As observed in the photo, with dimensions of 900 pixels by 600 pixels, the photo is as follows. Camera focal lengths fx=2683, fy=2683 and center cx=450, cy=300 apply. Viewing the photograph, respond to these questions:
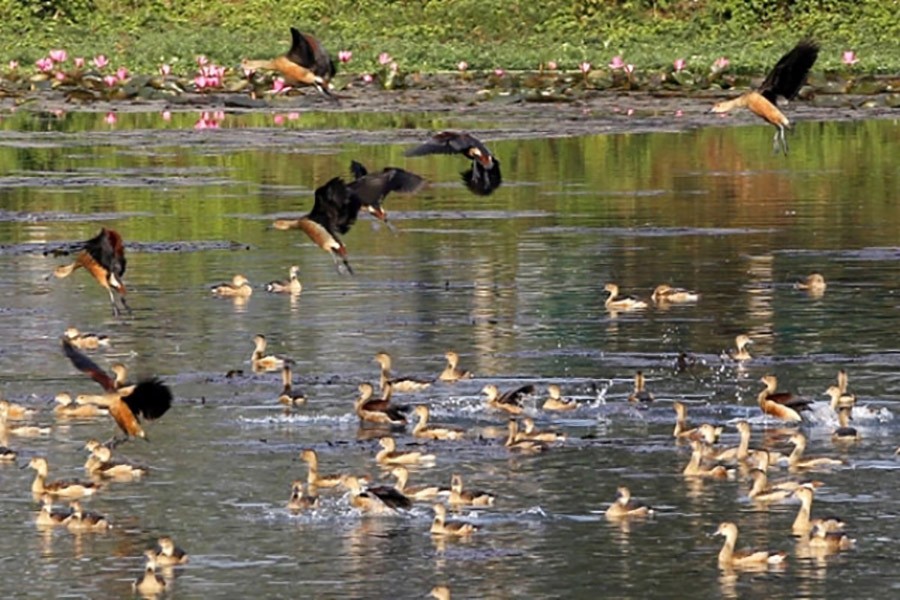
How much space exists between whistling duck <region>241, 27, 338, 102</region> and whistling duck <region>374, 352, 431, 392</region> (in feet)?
6.52

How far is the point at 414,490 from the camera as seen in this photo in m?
16.1

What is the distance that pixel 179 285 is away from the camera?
84.5ft

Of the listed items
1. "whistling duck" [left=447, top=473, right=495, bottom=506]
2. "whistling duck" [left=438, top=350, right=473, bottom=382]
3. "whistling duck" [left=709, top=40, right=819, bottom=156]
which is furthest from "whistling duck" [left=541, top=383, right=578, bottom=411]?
"whistling duck" [left=447, top=473, right=495, bottom=506]

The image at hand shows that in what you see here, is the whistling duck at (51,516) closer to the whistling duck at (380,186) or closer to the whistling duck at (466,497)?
the whistling duck at (466,497)

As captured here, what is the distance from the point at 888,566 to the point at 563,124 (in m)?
27.2

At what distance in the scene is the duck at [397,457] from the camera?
56.4ft

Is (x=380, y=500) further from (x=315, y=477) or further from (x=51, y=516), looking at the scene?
(x=51, y=516)

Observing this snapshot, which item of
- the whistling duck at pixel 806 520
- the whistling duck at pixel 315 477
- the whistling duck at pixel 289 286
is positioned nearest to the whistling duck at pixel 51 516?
the whistling duck at pixel 315 477

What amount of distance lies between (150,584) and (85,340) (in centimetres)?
801

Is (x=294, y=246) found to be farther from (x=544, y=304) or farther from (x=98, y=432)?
(x=98, y=432)

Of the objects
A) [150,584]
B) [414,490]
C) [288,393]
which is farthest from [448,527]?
[288,393]

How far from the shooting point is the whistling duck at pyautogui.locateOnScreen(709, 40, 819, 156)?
765 inches

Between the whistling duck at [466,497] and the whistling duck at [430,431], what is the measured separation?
2099 millimetres

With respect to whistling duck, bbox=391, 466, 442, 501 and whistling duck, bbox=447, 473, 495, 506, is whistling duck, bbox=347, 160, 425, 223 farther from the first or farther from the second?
whistling duck, bbox=447, 473, 495, 506
